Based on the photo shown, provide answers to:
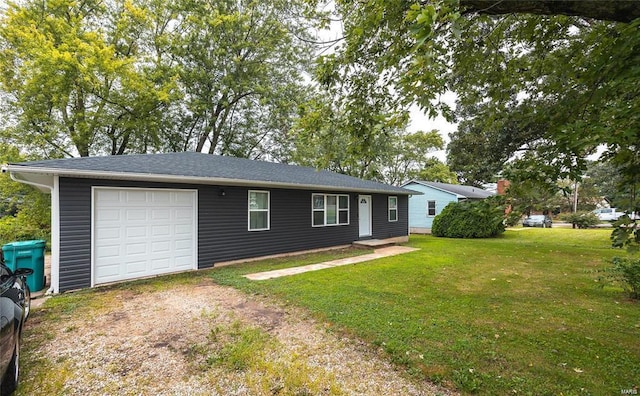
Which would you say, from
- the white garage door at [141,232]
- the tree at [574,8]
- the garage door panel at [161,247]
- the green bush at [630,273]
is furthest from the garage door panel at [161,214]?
the green bush at [630,273]

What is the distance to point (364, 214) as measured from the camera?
12969 millimetres

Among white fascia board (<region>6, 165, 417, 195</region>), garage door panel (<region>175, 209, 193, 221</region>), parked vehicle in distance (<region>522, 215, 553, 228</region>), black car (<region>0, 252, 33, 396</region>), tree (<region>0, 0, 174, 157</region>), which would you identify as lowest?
parked vehicle in distance (<region>522, 215, 553, 228</region>)

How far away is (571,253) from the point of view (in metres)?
10.6

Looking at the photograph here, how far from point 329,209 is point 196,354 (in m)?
8.41

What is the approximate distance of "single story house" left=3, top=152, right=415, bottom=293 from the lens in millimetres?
5797

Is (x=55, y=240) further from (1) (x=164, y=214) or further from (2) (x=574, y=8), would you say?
(2) (x=574, y=8)

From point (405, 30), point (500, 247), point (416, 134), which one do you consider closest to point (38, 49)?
point (405, 30)

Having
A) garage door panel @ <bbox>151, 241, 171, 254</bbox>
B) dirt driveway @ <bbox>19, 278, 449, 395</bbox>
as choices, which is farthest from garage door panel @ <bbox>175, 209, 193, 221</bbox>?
dirt driveway @ <bbox>19, 278, 449, 395</bbox>

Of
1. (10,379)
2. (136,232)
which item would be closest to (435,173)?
(136,232)

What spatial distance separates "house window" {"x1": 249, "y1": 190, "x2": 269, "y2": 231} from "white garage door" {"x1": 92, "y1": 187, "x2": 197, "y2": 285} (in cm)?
176

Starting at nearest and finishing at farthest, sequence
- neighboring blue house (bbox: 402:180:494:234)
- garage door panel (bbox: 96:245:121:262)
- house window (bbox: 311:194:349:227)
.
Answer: garage door panel (bbox: 96:245:121:262) → house window (bbox: 311:194:349:227) → neighboring blue house (bbox: 402:180:494:234)

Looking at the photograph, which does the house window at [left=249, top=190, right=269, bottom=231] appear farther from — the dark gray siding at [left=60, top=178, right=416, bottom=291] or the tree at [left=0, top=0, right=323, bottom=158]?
the tree at [left=0, top=0, right=323, bottom=158]

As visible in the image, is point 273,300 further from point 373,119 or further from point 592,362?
point 592,362

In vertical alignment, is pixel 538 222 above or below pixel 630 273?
below
